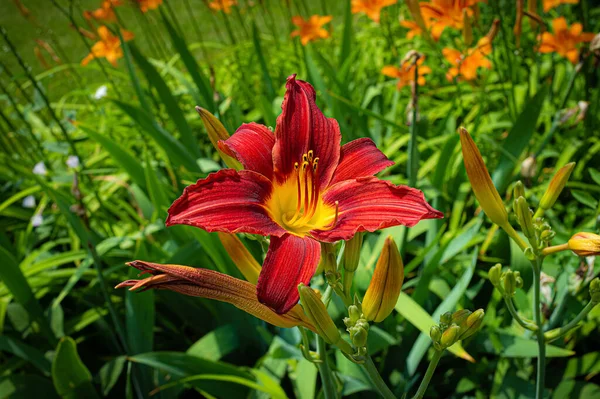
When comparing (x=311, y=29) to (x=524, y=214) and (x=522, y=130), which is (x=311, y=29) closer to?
(x=522, y=130)

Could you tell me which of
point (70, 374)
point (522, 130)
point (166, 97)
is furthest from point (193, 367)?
Result: point (522, 130)

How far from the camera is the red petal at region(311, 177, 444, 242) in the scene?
2.01 ft

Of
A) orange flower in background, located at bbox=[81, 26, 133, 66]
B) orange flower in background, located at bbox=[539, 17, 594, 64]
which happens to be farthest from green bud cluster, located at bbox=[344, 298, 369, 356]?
orange flower in background, located at bbox=[81, 26, 133, 66]

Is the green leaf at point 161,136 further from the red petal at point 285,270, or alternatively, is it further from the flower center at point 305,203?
the red petal at point 285,270

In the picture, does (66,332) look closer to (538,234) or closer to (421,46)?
(538,234)

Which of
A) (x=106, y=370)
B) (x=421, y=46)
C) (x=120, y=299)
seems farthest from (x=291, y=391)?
(x=421, y=46)

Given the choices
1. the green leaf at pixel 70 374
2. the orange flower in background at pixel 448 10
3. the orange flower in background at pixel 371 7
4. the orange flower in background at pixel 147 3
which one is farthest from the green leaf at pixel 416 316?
the orange flower in background at pixel 147 3

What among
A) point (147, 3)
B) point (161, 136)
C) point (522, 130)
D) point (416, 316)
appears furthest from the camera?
point (147, 3)

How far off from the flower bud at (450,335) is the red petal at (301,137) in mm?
255

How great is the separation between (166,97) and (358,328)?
1.16 metres

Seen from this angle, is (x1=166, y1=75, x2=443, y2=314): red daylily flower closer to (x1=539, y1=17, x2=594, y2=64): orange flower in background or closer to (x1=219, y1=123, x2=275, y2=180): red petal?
(x1=219, y1=123, x2=275, y2=180): red petal

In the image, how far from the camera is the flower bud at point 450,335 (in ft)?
2.15

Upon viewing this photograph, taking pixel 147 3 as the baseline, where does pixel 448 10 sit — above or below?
below

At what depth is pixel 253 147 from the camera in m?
0.72
